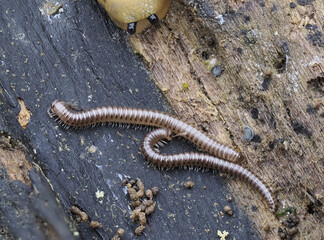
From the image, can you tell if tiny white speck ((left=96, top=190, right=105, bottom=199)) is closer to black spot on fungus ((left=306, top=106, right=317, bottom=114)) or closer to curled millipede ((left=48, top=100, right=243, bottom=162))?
curled millipede ((left=48, top=100, right=243, bottom=162))

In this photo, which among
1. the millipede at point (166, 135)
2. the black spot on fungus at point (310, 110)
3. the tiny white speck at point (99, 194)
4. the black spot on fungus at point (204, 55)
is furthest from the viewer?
the black spot on fungus at point (204, 55)

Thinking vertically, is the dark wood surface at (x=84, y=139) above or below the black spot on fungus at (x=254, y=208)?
above

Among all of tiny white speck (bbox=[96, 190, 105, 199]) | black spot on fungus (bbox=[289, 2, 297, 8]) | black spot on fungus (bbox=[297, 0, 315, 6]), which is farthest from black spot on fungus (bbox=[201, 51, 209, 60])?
tiny white speck (bbox=[96, 190, 105, 199])

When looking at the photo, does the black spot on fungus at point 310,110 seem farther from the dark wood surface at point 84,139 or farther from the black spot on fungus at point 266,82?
the dark wood surface at point 84,139

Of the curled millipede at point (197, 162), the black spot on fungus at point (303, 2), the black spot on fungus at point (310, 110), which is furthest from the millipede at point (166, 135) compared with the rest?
the black spot on fungus at point (303, 2)

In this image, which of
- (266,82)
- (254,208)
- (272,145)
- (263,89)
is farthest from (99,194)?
(266,82)

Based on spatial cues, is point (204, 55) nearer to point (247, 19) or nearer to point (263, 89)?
point (247, 19)
